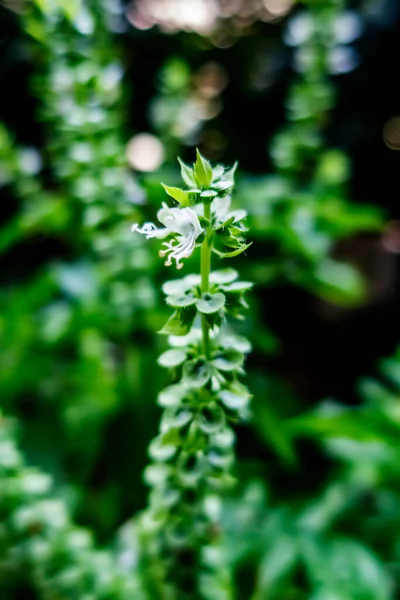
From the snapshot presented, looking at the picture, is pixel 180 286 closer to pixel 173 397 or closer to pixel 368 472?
pixel 173 397

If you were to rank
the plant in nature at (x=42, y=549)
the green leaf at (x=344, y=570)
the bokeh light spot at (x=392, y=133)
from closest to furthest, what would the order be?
the plant in nature at (x=42, y=549) < the green leaf at (x=344, y=570) < the bokeh light spot at (x=392, y=133)

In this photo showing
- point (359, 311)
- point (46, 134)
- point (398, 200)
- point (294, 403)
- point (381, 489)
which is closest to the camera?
point (381, 489)

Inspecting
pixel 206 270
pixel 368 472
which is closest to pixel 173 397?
pixel 206 270

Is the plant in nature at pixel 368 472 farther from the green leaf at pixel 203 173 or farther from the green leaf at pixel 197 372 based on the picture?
the green leaf at pixel 203 173

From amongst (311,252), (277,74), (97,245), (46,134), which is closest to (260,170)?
(277,74)

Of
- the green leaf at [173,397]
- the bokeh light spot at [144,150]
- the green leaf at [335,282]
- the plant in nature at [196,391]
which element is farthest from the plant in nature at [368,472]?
the bokeh light spot at [144,150]

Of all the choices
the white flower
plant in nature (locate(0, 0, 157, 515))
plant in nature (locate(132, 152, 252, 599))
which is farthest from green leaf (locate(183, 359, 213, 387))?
plant in nature (locate(0, 0, 157, 515))

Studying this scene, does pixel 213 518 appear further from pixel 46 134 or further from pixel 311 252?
pixel 46 134
